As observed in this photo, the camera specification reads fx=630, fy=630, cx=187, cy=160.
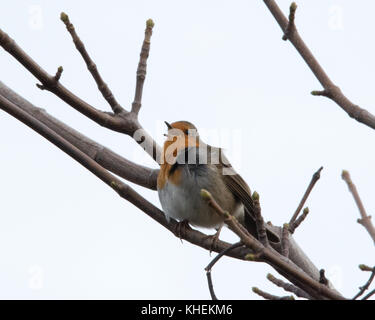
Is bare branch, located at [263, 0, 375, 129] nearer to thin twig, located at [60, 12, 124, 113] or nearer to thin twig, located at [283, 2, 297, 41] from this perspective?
thin twig, located at [283, 2, 297, 41]

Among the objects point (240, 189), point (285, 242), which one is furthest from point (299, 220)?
point (240, 189)

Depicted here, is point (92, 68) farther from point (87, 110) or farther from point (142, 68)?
point (142, 68)

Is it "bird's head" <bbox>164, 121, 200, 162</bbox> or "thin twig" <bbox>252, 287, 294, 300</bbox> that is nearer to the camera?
"thin twig" <bbox>252, 287, 294, 300</bbox>

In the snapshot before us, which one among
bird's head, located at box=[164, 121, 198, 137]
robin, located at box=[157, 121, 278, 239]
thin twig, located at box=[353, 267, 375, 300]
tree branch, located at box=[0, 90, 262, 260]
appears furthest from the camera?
bird's head, located at box=[164, 121, 198, 137]

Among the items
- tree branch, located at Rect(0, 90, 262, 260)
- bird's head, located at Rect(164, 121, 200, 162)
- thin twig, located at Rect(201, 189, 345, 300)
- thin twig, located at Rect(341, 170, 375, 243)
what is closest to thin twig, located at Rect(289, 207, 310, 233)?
tree branch, located at Rect(0, 90, 262, 260)

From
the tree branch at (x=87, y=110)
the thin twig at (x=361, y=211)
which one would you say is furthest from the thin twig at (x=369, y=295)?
the tree branch at (x=87, y=110)

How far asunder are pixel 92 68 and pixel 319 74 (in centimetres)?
205

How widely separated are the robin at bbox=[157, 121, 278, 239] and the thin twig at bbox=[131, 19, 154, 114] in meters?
0.59

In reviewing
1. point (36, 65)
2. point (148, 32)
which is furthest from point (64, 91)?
point (148, 32)

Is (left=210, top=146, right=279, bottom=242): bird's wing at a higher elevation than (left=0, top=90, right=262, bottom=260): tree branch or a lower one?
higher

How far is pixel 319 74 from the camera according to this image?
287cm

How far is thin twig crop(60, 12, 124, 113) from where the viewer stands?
164 inches

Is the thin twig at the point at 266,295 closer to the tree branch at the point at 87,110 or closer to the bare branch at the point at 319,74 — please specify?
the bare branch at the point at 319,74

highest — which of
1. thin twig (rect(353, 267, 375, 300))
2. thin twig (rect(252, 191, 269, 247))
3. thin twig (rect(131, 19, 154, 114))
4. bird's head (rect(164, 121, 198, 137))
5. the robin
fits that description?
bird's head (rect(164, 121, 198, 137))
